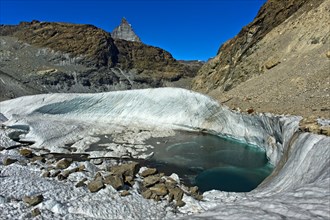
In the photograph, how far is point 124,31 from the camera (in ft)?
554

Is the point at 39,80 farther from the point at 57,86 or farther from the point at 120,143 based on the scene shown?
the point at 120,143

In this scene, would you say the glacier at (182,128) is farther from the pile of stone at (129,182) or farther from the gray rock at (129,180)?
the gray rock at (129,180)

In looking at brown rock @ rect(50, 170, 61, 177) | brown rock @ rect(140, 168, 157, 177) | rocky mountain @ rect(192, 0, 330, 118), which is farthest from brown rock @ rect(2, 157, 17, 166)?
rocky mountain @ rect(192, 0, 330, 118)

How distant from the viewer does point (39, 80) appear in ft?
246

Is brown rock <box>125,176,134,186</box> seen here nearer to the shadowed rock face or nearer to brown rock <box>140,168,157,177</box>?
brown rock <box>140,168,157,177</box>

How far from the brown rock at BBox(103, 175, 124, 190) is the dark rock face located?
27.7 metres

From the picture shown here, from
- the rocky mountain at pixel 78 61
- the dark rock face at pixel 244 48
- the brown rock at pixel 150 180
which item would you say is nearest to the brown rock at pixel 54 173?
the brown rock at pixel 150 180

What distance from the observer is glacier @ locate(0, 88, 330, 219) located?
4750 mm

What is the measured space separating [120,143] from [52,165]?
7388 mm

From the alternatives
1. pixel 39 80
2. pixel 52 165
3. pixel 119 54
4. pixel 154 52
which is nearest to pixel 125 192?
pixel 52 165

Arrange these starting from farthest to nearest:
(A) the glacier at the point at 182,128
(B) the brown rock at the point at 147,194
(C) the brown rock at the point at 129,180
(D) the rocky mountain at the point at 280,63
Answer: (D) the rocky mountain at the point at 280,63, (C) the brown rock at the point at 129,180, (B) the brown rock at the point at 147,194, (A) the glacier at the point at 182,128

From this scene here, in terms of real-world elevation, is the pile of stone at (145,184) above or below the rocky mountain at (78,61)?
below

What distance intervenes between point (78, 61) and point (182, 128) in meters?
71.0

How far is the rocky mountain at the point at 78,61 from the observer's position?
255ft
